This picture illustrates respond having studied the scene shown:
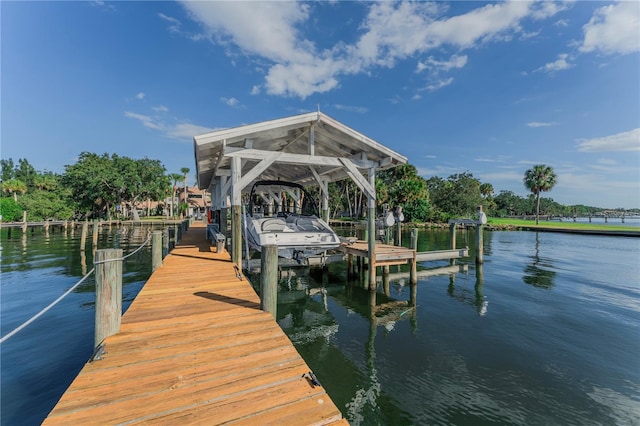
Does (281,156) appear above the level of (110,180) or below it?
below

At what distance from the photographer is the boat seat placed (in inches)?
382

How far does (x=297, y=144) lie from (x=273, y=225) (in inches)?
147

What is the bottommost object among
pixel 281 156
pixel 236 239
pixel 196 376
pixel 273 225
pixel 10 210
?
pixel 196 376

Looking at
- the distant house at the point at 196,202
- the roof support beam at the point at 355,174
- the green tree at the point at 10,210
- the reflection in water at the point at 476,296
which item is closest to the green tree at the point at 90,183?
the green tree at the point at 10,210

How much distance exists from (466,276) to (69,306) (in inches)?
612

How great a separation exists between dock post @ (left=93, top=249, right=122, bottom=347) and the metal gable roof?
202 inches

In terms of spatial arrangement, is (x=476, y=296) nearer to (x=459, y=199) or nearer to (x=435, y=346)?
(x=435, y=346)

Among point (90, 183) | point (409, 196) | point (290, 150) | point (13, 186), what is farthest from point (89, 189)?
point (409, 196)

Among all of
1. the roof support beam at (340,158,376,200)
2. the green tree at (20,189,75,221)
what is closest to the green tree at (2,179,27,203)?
the green tree at (20,189,75,221)

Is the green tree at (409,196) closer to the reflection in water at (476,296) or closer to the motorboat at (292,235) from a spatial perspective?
the reflection in water at (476,296)

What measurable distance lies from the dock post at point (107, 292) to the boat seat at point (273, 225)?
5.92 meters

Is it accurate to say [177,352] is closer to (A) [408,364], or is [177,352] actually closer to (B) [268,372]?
(B) [268,372]

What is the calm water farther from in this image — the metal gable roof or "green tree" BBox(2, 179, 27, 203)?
"green tree" BBox(2, 179, 27, 203)

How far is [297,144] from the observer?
1158 cm
